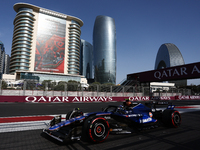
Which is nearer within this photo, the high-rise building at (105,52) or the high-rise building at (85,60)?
the high-rise building at (105,52)

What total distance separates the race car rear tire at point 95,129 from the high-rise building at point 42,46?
78875 millimetres

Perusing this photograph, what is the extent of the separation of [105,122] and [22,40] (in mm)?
87673

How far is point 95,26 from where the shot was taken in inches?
5477

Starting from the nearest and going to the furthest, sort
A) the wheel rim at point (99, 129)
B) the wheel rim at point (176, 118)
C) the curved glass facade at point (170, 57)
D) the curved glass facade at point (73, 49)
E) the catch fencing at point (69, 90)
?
1. the wheel rim at point (99, 129)
2. the wheel rim at point (176, 118)
3. the catch fencing at point (69, 90)
4. the curved glass facade at point (73, 49)
5. the curved glass facade at point (170, 57)

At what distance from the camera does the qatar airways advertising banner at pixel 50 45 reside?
3132 inches

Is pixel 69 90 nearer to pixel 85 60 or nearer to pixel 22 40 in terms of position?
pixel 22 40

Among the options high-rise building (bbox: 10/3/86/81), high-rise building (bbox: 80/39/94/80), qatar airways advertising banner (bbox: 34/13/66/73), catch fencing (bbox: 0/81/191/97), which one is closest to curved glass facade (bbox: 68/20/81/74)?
high-rise building (bbox: 10/3/86/81)

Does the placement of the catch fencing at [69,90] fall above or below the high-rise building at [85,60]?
below

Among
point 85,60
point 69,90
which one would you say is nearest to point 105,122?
point 69,90

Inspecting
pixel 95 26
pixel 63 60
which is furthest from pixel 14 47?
pixel 95 26

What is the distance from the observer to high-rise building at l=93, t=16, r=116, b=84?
13025 centimetres

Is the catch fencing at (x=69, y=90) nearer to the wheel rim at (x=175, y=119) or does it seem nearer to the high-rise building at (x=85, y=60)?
the wheel rim at (x=175, y=119)

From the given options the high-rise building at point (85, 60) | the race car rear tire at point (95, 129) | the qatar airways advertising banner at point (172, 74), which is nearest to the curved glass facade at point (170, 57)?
the high-rise building at point (85, 60)

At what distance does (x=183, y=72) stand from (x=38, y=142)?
29.1 meters
